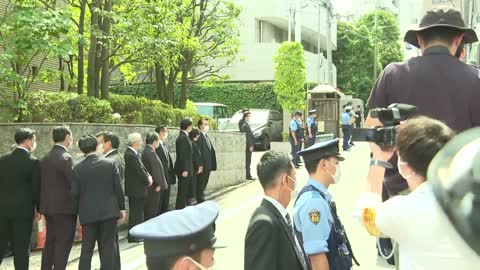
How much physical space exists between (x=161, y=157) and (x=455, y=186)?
10.0 metres

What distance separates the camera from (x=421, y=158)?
2.58 metres

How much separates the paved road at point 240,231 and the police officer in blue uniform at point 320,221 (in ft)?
1.01

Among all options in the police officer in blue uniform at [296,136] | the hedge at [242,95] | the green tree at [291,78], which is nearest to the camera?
the police officer in blue uniform at [296,136]

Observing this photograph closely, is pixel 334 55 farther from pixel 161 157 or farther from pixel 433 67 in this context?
pixel 433 67

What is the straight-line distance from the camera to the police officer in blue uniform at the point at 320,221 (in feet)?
13.9

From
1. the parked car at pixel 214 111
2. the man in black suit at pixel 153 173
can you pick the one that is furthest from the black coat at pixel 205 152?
the parked car at pixel 214 111

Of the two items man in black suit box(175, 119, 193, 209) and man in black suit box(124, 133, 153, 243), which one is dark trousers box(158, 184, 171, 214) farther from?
man in black suit box(124, 133, 153, 243)

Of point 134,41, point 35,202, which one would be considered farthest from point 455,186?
point 134,41

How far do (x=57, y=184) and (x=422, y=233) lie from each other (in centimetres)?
626

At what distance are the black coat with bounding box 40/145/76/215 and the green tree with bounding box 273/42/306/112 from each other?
21.7 metres

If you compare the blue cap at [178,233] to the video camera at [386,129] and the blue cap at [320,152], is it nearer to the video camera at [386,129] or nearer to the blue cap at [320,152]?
the video camera at [386,129]

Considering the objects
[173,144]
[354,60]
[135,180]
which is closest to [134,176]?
[135,180]

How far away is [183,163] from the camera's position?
1250 cm

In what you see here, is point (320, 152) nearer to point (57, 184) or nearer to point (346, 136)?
point (57, 184)
